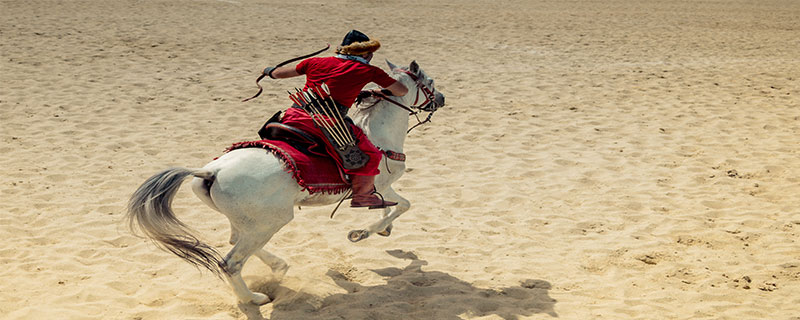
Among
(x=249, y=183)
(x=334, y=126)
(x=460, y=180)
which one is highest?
(x=334, y=126)

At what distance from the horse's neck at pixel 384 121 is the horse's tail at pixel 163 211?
1.33 meters

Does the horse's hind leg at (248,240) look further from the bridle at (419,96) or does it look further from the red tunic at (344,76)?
the bridle at (419,96)

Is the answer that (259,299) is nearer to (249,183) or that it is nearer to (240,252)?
(240,252)

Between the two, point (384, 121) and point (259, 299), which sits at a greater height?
point (384, 121)

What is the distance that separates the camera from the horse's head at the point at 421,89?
534 cm

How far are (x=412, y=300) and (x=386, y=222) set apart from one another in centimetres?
87

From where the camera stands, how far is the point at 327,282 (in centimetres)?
542

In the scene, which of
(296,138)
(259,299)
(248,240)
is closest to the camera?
(248,240)

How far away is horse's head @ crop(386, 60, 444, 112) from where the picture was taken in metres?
5.34

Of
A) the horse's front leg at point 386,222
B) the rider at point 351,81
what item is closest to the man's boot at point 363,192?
the rider at point 351,81

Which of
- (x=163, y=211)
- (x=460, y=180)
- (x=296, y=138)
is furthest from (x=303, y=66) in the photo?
(x=460, y=180)

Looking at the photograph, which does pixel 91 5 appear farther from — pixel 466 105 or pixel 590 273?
pixel 590 273

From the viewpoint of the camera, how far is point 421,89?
539 cm

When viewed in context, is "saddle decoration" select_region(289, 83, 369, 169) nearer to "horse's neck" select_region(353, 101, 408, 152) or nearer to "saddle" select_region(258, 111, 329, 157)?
"saddle" select_region(258, 111, 329, 157)
